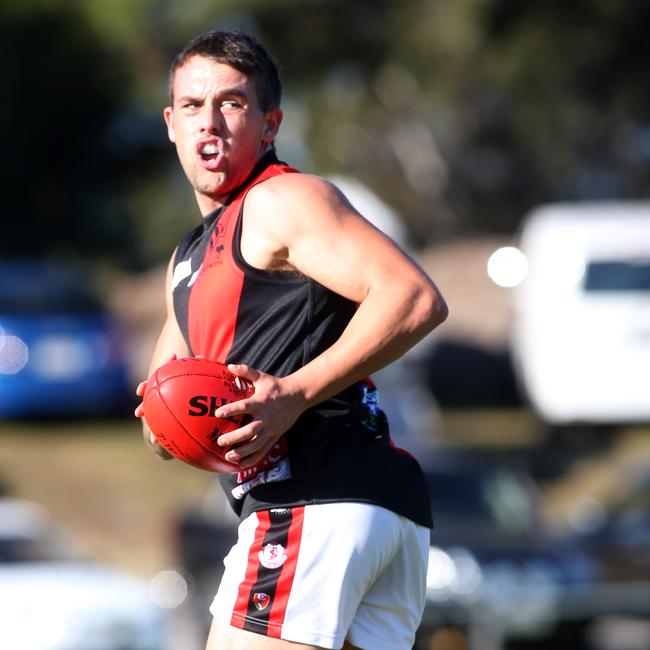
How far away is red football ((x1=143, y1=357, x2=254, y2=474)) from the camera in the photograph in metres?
3.24

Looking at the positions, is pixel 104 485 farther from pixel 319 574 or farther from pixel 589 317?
pixel 319 574

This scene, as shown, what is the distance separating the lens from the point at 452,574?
972 cm

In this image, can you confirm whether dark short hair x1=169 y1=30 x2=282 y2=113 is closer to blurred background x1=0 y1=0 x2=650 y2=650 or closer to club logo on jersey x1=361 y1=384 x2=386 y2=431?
club logo on jersey x1=361 y1=384 x2=386 y2=431

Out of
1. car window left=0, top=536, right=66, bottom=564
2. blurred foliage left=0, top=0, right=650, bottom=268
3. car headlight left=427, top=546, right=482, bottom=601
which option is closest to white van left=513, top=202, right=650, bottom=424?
blurred foliage left=0, top=0, right=650, bottom=268

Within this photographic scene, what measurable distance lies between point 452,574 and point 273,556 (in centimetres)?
646

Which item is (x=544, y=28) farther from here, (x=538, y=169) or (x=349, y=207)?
(x=349, y=207)

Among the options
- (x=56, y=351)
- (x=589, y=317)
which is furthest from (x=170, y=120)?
(x=589, y=317)

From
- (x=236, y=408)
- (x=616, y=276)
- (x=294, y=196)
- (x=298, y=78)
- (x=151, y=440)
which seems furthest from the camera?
(x=298, y=78)

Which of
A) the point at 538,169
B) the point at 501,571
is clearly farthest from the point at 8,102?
the point at 501,571

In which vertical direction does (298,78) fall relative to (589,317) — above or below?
above

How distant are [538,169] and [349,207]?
3100cm

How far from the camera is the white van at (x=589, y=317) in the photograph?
54.6ft

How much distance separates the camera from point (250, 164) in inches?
139

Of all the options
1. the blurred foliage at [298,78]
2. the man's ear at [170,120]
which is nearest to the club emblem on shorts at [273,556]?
the man's ear at [170,120]
